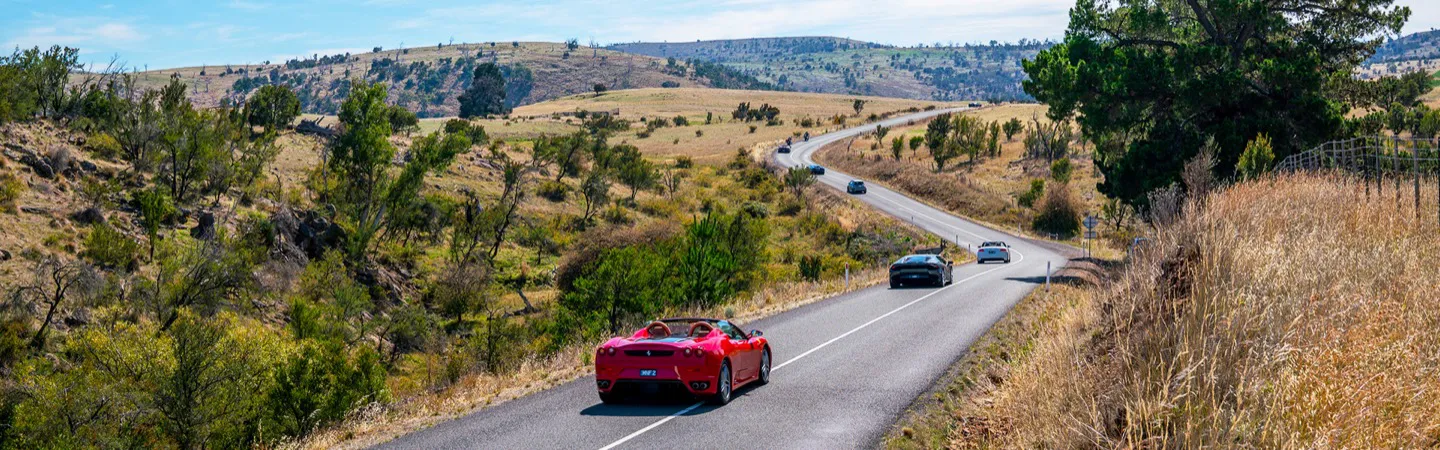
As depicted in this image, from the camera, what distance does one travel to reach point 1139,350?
7.68 metres

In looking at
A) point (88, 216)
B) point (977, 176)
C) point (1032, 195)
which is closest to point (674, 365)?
point (88, 216)

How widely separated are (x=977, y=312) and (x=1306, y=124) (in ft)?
58.2

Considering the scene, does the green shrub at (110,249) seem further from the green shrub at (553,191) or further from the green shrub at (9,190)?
the green shrub at (553,191)

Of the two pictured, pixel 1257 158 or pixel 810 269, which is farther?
pixel 810 269

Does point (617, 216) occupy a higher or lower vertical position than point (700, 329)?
lower

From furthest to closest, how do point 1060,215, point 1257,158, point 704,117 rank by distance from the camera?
point 704,117 < point 1060,215 < point 1257,158

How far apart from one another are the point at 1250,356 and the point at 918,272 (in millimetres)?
25530

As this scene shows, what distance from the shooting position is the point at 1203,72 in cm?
3497

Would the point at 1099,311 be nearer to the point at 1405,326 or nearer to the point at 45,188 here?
the point at 1405,326

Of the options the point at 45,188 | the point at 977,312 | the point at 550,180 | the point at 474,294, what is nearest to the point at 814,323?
the point at 977,312

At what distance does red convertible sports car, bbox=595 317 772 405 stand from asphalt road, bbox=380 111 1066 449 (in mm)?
262

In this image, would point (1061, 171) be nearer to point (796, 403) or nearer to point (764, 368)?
point (764, 368)

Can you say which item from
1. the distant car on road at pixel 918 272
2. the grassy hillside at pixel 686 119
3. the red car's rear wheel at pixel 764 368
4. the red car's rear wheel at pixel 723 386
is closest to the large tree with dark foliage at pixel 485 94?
the grassy hillside at pixel 686 119

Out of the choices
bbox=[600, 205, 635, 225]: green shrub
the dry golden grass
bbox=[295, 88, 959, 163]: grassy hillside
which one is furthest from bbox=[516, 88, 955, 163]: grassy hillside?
the dry golden grass
